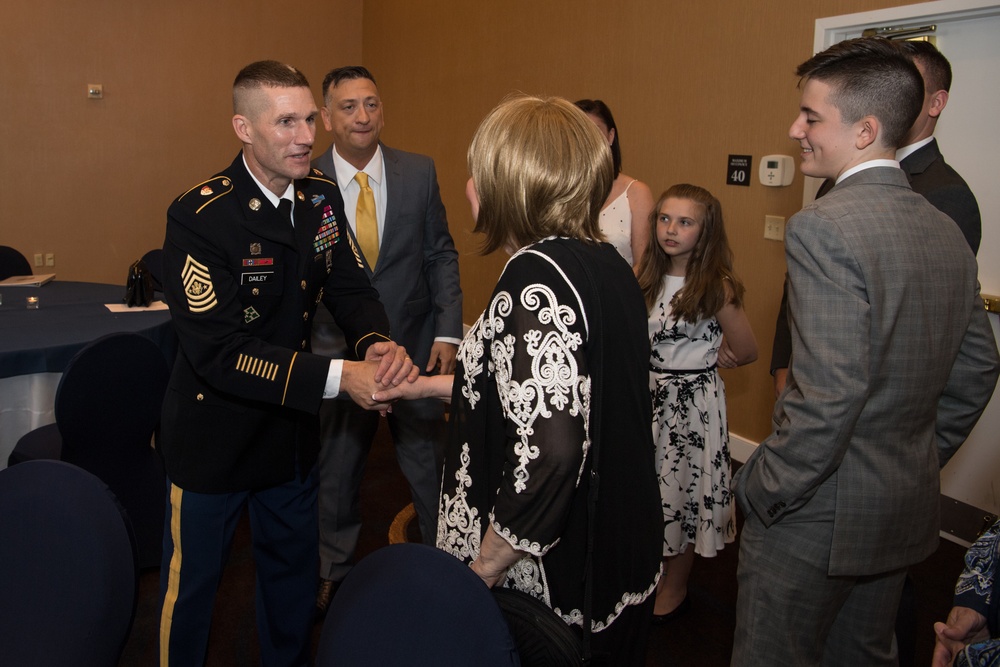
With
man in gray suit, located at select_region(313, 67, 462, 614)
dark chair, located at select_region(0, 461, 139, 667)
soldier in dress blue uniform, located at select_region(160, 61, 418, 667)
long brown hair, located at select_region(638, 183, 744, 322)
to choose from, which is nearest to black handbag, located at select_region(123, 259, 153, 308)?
man in gray suit, located at select_region(313, 67, 462, 614)

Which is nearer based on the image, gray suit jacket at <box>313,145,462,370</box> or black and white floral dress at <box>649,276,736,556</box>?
black and white floral dress at <box>649,276,736,556</box>

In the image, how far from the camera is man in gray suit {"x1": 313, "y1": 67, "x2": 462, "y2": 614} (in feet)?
9.34

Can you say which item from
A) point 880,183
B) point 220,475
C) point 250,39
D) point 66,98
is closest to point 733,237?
point 880,183

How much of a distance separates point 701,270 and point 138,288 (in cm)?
279

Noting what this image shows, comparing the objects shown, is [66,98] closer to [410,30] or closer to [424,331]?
[410,30]

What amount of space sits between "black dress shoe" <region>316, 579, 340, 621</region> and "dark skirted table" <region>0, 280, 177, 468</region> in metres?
1.35

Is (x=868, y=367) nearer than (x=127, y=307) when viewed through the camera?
Yes

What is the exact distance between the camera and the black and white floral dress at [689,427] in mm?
2602

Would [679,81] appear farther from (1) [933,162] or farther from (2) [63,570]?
(2) [63,570]

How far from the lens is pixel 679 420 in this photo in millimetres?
2609

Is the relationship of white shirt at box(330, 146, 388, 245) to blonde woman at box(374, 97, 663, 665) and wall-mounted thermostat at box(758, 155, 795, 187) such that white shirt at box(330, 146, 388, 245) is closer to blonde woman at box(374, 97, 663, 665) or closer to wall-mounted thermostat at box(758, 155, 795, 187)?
blonde woman at box(374, 97, 663, 665)

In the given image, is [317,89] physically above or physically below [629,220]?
above

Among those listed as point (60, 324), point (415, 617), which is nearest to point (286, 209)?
point (415, 617)

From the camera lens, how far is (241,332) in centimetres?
194
